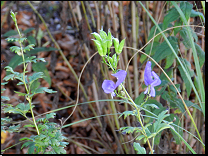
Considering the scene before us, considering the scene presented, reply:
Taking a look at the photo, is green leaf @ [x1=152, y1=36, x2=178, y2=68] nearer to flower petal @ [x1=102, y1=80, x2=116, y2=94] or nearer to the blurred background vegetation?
the blurred background vegetation

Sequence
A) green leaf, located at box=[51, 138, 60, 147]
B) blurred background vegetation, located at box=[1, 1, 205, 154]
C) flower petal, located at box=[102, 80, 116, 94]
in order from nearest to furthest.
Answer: flower petal, located at box=[102, 80, 116, 94] → green leaf, located at box=[51, 138, 60, 147] → blurred background vegetation, located at box=[1, 1, 205, 154]

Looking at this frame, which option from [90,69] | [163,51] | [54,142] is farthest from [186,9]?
[54,142]

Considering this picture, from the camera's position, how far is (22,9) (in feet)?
6.68

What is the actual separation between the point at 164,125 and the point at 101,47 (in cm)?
19

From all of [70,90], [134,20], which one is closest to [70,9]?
[134,20]

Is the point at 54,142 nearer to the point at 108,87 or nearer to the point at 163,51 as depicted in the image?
the point at 108,87

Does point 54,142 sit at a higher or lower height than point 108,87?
lower

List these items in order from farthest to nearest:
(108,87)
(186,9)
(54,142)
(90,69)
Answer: (90,69) → (186,9) → (54,142) → (108,87)

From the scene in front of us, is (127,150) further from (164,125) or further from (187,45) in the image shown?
(164,125)

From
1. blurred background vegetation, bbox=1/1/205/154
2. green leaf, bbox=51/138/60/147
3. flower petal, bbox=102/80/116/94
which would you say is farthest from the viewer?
blurred background vegetation, bbox=1/1/205/154

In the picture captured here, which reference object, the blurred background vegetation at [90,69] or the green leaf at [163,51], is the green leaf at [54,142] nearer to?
the blurred background vegetation at [90,69]

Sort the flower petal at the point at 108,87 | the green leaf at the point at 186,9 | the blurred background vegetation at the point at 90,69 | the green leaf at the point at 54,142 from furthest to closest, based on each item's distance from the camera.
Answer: the blurred background vegetation at the point at 90,69, the green leaf at the point at 186,9, the green leaf at the point at 54,142, the flower petal at the point at 108,87

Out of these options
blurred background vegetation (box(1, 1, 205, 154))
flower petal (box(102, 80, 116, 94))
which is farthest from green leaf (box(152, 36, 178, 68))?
flower petal (box(102, 80, 116, 94))

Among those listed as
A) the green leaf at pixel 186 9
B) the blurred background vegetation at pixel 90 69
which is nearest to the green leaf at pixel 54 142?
the blurred background vegetation at pixel 90 69
